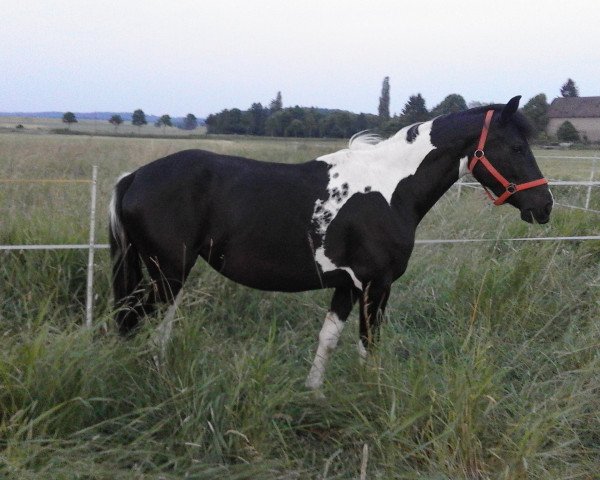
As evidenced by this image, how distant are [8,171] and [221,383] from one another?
17.5ft

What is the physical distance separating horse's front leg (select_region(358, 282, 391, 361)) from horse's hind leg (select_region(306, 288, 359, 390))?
0.30 ft

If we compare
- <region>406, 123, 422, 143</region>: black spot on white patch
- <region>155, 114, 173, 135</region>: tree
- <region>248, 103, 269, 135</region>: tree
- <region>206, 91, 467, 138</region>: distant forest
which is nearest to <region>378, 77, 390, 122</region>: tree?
<region>206, 91, 467, 138</region>: distant forest

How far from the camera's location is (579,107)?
3953 cm

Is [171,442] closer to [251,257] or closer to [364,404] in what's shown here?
[364,404]

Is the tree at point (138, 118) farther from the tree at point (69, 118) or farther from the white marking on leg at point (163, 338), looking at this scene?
the white marking on leg at point (163, 338)

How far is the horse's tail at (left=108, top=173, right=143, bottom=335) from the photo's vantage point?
333 cm

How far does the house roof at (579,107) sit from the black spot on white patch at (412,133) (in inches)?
1450

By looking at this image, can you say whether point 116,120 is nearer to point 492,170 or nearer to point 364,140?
point 364,140

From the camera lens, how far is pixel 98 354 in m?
2.62

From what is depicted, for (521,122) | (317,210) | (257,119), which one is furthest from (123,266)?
(257,119)

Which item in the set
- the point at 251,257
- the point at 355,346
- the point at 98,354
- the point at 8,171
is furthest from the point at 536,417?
the point at 8,171

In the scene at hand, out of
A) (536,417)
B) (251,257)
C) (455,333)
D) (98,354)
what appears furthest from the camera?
(455,333)

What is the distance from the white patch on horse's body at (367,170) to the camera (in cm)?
324

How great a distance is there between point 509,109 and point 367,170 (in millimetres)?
848
